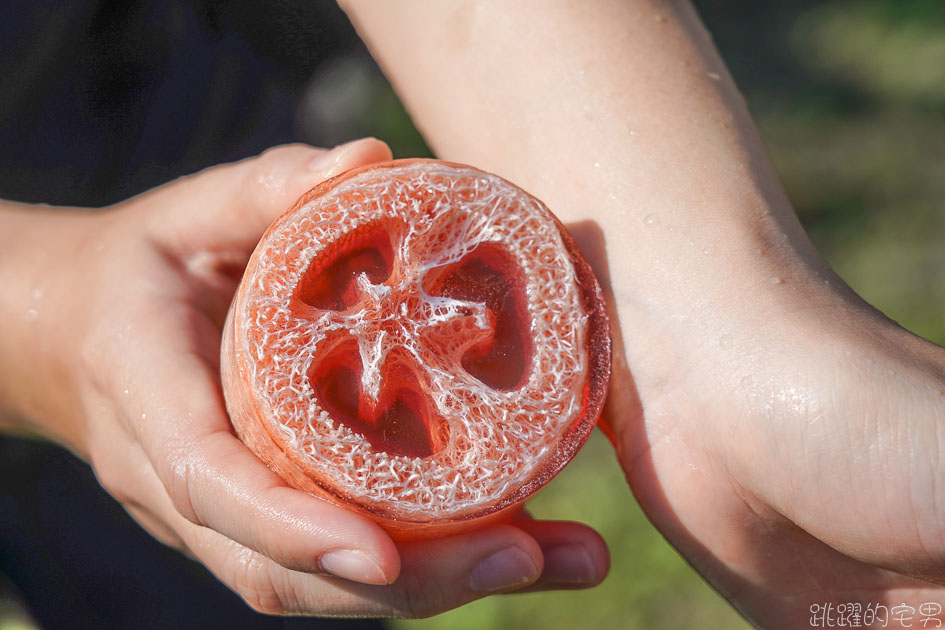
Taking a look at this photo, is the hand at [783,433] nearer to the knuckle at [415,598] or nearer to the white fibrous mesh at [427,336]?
the white fibrous mesh at [427,336]

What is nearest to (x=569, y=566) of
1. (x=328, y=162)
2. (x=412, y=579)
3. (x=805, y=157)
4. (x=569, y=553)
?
(x=569, y=553)

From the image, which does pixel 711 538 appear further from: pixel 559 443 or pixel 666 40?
pixel 666 40

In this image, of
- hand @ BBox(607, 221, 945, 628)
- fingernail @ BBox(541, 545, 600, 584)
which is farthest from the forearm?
hand @ BBox(607, 221, 945, 628)

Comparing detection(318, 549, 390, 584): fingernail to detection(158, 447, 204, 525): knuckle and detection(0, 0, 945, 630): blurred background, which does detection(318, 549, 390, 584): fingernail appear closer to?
detection(158, 447, 204, 525): knuckle

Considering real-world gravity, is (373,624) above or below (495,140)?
below

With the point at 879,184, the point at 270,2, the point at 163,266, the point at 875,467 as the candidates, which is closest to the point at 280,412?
the point at 163,266

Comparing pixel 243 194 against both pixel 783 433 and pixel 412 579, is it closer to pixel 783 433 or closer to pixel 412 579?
pixel 412 579

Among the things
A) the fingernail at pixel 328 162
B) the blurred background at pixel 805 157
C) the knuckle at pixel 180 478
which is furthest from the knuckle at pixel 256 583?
the blurred background at pixel 805 157
